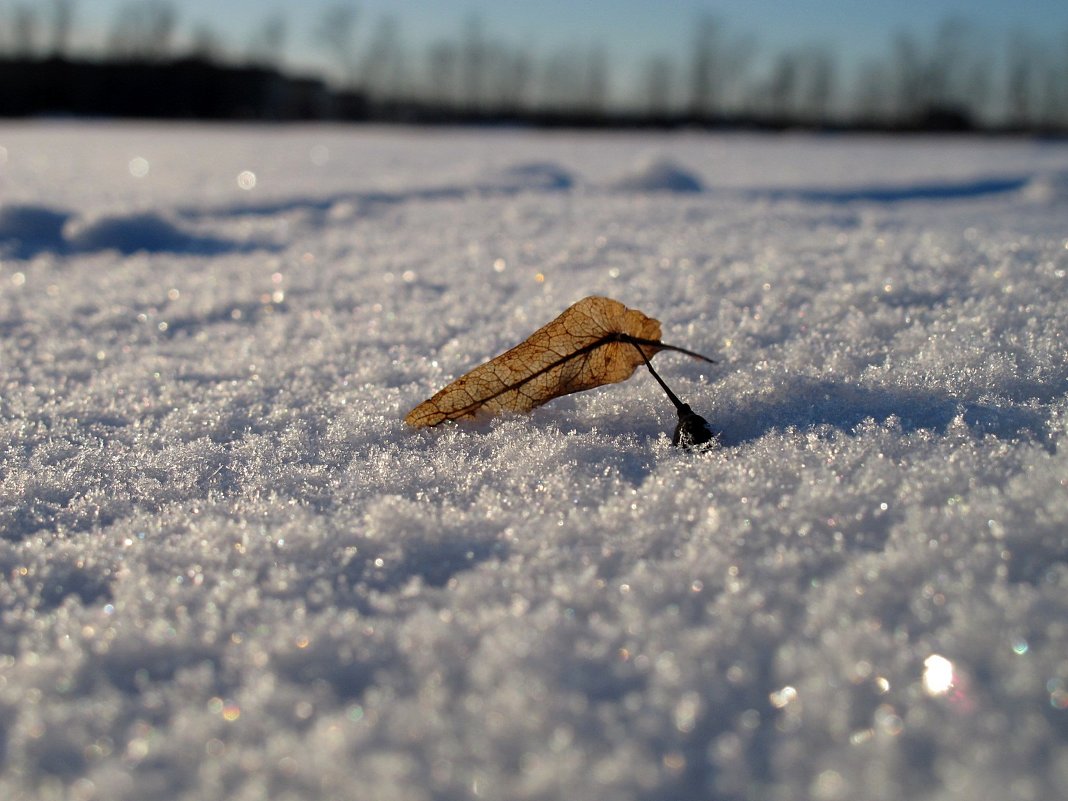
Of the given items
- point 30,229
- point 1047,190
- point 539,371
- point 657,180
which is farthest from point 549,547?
point 1047,190

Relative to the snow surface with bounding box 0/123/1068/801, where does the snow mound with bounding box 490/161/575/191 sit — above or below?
above

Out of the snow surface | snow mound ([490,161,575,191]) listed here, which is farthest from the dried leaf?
snow mound ([490,161,575,191])

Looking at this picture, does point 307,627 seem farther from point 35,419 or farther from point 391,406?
point 35,419

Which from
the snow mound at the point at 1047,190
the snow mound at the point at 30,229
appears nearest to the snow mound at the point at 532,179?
the snow mound at the point at 30,229

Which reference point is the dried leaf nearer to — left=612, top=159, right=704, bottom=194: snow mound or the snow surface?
the snow surface

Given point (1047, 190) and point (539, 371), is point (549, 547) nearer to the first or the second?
point (539, 371)

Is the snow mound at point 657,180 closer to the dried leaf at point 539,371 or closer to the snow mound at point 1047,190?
the snow mound at point 1047,190

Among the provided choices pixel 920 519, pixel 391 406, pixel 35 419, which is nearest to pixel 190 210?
pixel 35 419
